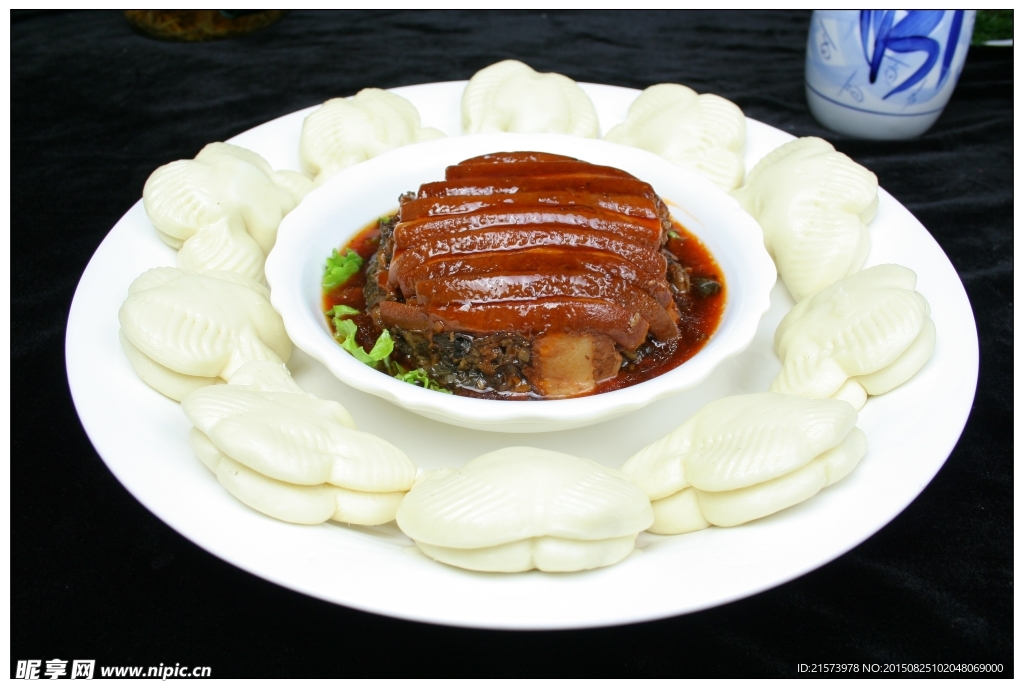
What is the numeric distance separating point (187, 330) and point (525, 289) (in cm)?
106

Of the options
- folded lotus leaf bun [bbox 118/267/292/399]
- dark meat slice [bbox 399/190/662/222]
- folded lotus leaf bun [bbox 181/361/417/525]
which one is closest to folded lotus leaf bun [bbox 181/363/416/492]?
folded lotus leaf bun [bbox 181/361/417/525]

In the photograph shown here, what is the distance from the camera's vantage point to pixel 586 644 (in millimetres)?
2658

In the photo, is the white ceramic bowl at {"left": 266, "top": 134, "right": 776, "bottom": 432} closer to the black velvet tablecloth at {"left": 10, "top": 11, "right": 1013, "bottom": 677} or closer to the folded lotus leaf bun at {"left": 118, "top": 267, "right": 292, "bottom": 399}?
the folded lotus leaf bun at {"left": 118, "top": 267, "right": 292, "bottom": 399}

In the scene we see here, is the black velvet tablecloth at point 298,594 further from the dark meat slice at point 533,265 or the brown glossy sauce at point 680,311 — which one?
the dark meat slice at point 533,265

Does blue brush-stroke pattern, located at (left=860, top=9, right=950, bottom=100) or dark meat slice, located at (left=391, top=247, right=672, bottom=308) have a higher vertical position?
blue brush-stroke pattern, located at (left=860, top=9, right=950, bottom=100)

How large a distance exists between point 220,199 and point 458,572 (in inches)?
69.5

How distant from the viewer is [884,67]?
15.3 ft

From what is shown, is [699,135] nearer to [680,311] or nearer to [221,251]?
[680,311]

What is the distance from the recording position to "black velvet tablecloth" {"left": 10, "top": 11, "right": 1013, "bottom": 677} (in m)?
2.67

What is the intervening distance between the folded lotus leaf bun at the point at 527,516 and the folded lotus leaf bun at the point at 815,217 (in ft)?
4.42

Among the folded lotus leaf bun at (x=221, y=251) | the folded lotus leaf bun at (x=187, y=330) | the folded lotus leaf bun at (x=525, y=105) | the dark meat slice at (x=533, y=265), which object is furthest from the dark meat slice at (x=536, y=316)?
the folded lotus leaf bun at (x=525, y=105)

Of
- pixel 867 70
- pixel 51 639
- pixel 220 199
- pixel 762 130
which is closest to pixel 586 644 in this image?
pixel 51 639

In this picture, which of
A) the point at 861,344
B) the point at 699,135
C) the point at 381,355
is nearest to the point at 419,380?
the point at 381,355

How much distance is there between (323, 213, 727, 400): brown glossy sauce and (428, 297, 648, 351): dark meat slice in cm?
22
